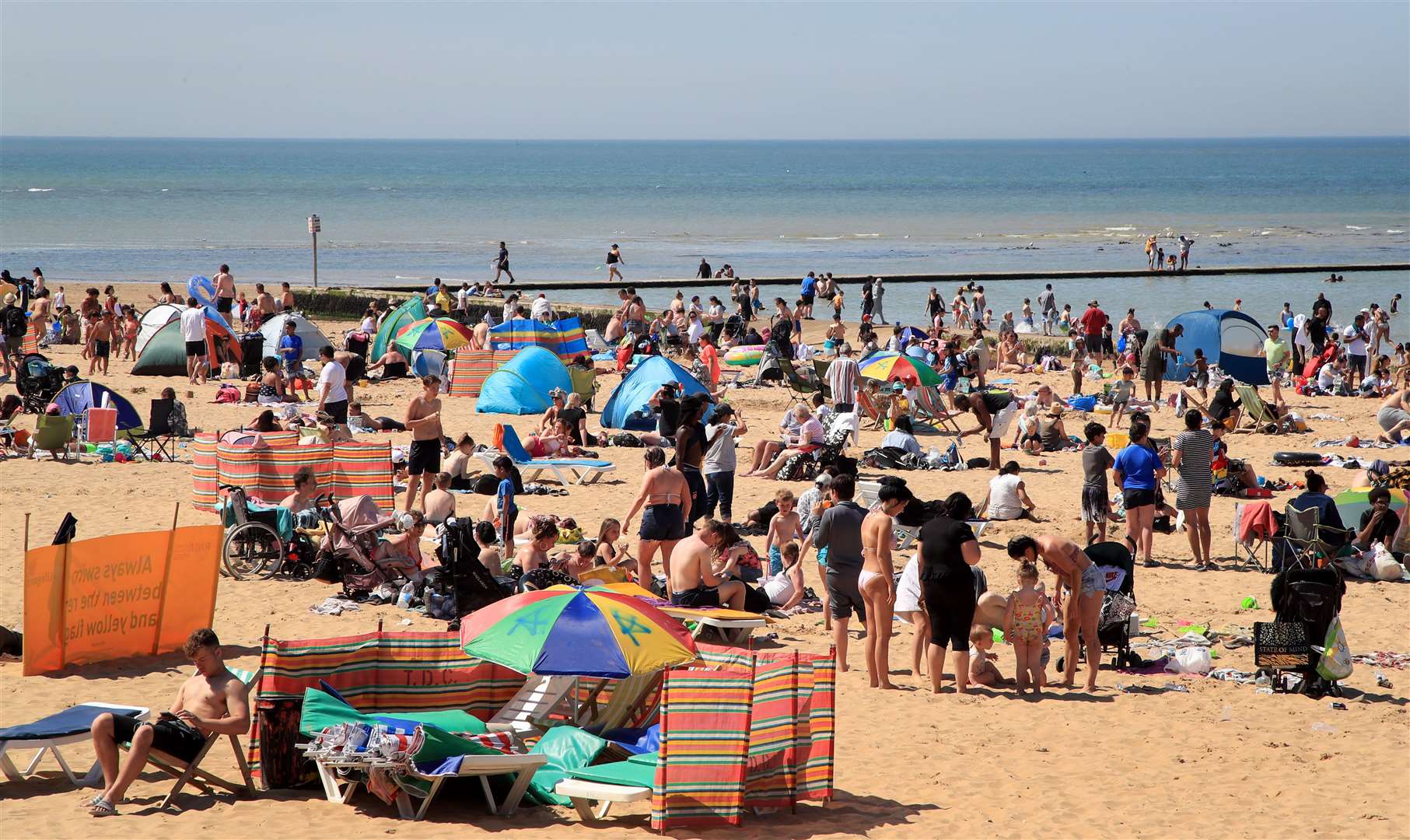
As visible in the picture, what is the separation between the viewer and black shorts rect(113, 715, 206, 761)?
620 centimetres

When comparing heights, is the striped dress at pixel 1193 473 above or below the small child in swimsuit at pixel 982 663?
above

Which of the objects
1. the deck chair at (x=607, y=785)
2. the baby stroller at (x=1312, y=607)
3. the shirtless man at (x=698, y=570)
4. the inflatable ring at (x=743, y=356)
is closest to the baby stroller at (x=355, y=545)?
the shirtless man at (x=698, y=570)

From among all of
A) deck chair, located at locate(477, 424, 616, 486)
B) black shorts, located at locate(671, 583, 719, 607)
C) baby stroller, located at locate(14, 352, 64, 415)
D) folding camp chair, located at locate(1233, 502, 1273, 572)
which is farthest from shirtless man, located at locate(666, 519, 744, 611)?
baby stroller, located at locate(14, 352, 64, 415)

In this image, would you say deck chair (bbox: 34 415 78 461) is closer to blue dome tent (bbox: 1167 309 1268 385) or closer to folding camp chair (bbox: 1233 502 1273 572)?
folding camp chair (bbox: 1233 502 1273 572)

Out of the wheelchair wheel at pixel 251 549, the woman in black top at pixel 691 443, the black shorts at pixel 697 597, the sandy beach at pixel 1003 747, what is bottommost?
the sandy beach at pixel 1003 747

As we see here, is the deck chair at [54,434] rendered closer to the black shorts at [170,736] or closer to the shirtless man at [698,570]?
the shirtless man at [698,570]

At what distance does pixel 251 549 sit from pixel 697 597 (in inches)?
155

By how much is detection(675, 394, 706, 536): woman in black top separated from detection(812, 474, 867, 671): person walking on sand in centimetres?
231

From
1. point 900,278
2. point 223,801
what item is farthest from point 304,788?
point 900,278

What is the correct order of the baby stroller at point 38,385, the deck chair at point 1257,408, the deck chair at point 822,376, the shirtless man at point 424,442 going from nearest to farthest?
the shirtless man at point 424,442
the baby stroller at point 38,385
the deck chair at point 1257,408
the deck chair at point 822,376

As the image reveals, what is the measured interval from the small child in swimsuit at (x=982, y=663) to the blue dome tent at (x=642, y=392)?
896 centimetres

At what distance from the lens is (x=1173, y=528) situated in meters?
13.0

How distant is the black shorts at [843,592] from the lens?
8.59m

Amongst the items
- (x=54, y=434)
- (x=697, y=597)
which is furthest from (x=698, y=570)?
(x=54, y=434)
